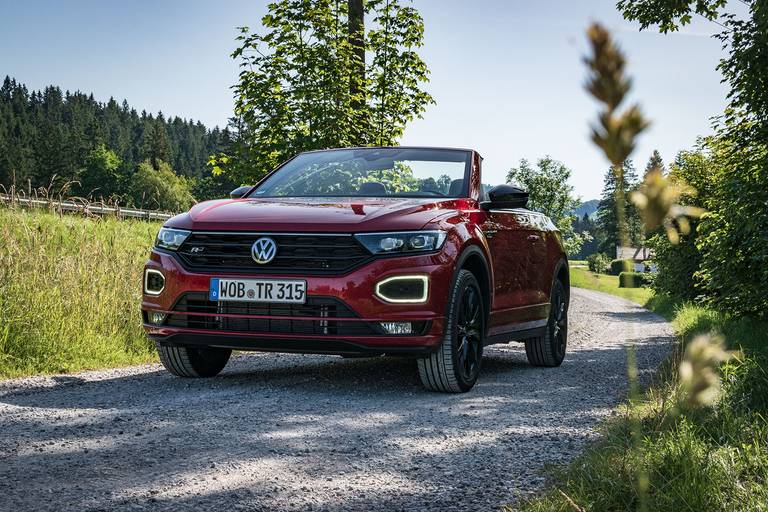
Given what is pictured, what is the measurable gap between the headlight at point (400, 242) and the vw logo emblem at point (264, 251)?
55cm

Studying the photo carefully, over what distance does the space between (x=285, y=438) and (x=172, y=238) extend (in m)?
2.08

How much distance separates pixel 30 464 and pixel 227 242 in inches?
87.2

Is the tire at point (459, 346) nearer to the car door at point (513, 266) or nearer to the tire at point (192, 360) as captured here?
the car door at point (513, 266)

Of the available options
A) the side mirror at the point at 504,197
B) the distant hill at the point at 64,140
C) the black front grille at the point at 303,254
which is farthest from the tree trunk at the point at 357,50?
the distant hill at the point at 64,140

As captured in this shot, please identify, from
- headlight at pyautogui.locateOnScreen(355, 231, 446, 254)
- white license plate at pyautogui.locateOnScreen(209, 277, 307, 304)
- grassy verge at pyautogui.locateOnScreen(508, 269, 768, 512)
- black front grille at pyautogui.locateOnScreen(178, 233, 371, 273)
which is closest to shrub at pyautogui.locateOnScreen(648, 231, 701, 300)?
headlight at pyautogui.locateOnScreen(355, 231, 446, 254)

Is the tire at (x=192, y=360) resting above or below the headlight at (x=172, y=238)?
below

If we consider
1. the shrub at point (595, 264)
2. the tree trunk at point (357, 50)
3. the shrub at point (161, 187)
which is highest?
the shrub at point (161, 187)

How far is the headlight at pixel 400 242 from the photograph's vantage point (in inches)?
218

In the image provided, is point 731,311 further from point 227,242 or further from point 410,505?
point 410,505

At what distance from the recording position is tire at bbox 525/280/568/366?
8.05 meters

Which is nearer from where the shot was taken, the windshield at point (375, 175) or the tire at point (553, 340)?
the windshield at point (375, 175)

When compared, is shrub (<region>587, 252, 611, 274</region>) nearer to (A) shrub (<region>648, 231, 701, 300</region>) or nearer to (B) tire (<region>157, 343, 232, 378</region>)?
(B) tire (<region>157, 343, 232, 378</region>)

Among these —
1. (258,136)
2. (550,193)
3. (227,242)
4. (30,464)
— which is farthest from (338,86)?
(550,193)

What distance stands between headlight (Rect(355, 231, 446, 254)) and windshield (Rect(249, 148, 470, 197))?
3.22 feet
